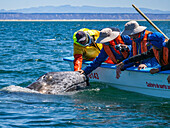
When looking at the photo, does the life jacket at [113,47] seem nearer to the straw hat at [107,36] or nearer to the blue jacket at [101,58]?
the blue jacket at [101,58]

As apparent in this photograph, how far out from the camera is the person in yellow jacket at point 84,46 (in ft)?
38.2

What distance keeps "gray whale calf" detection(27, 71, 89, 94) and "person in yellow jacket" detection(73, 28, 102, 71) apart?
891 millimetres

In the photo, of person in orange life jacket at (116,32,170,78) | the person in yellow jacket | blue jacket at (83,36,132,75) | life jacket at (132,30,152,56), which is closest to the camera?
person in orange life jacket at (116,32,170,78)

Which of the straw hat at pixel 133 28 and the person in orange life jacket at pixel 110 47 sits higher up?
the straw hat at pixel 133 28

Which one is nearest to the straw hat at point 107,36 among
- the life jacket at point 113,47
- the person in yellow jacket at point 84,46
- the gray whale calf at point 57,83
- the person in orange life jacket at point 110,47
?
the person in orange life jacket at point 110,47

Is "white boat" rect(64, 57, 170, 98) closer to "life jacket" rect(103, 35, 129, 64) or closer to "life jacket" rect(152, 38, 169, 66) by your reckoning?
"life jacket" rect(152, 38, 169, 66)

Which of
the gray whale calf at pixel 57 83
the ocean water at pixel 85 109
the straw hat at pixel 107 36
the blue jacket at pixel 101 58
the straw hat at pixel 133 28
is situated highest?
the straw hat at pixel 133 28

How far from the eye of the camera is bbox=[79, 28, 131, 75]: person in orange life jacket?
10688 millimetres

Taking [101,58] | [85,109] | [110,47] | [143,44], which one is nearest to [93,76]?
[101,58]

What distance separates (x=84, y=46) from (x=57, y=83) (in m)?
1.89

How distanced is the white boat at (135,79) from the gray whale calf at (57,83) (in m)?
0.96

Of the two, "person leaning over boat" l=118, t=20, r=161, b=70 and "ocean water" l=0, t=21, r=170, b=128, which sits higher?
"person leaning over boat" l=118, t=20, r=161, b=70

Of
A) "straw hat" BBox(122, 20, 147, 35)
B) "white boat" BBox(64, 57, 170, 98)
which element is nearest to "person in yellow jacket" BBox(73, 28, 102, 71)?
"white boat" BBox(64, 57, 170, 98)

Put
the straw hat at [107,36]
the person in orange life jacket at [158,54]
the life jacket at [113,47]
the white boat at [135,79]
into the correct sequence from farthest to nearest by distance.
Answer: the life jacket at [113,47], the straw hat at [107,36], the white boat at [135,79], the person in orange life jacket at [158,54]
